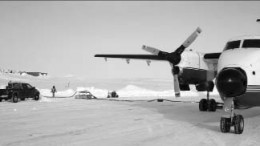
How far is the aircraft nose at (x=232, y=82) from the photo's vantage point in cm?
884

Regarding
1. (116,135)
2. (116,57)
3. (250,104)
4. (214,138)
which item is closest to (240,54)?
(250,104)

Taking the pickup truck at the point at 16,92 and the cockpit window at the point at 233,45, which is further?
the pickup truck at the point at 16,92

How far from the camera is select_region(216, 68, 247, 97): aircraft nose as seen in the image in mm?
8844

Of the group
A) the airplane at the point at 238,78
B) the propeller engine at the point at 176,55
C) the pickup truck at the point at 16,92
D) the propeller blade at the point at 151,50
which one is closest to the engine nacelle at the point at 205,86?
the propeller engine at the point at 176,55

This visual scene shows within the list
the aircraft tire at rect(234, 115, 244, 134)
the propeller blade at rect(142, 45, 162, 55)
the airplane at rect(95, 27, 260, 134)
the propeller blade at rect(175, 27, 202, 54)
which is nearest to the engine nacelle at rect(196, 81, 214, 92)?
the propeller blade at rect(175, 27, 202, 54)

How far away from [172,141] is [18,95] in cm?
2171

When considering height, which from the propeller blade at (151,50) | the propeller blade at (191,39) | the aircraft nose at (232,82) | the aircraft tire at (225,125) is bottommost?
the aircraft tire at (225,125)

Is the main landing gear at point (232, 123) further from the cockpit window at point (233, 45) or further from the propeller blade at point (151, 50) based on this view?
the propeller blade at point (151, 50)

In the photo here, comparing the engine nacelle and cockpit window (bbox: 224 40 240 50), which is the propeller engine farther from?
cockpit window (bbox: 224 40 240 50)

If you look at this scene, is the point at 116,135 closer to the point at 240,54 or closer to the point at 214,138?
the point at 214,138

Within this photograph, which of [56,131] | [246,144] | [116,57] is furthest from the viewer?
[116,57]

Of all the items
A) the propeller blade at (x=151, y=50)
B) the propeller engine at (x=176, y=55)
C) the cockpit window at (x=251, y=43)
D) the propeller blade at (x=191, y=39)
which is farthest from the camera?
the propeller blade at (x=151, y=50)

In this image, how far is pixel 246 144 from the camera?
7242 millimetres

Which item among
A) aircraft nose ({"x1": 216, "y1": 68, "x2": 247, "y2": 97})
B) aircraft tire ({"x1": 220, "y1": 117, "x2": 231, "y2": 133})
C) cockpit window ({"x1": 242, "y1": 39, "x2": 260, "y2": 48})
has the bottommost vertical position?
aircraft tire ({"x1": 220, "y1": 117, "x2": 231, "y2": 133})
